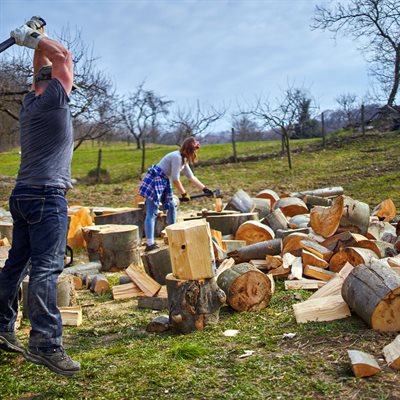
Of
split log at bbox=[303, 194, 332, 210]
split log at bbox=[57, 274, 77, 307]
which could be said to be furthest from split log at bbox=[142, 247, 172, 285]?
split log at bbox=[303, 194, 332, 210]

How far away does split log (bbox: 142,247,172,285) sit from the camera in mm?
5473

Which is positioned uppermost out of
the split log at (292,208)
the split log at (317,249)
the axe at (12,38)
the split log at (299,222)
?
the axe at (12,38)

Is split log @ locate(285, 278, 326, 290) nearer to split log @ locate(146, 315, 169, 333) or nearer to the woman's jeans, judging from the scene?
split log @ locate(146, 315, 169, 333)

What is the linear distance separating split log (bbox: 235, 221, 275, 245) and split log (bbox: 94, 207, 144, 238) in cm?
260

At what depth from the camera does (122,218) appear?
8.72 metres

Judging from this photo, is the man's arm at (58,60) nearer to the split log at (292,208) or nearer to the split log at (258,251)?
the split log at (258,251)

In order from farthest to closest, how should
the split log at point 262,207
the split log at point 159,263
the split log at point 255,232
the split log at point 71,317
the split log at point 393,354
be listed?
the split log at point 262,207 → the split log at point 255,232 → the split log at point 159,263 → the split log at point 71,317 → the split log at point 393,354

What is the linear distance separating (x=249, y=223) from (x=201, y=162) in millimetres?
16228

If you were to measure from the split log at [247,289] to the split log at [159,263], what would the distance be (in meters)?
1.27

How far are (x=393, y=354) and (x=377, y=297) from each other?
1.88ft

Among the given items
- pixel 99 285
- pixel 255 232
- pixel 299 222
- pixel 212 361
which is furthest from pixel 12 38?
pixel 299 222

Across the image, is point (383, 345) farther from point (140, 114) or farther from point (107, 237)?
point (140, 114)

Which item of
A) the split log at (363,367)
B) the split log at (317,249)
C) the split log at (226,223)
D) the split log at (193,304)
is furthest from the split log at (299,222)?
the split log at (363,367)

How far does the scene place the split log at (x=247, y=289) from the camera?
14.0 ft
